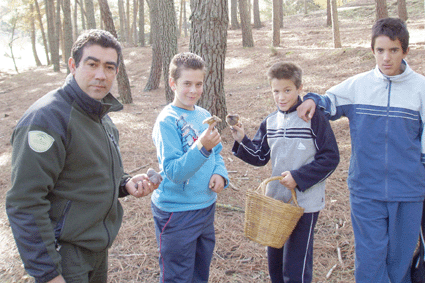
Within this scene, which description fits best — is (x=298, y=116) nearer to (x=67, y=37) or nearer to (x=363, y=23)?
(x=67, y=37)

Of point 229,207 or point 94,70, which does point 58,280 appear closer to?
point 94,70

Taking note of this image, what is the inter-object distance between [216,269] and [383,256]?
1.61 metres

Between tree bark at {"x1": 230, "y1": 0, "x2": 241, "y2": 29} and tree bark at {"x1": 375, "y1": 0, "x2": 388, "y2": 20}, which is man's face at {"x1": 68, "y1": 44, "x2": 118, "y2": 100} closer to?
tree bark at {"x1": 375, "y1": 0, "x2": 388, "y2": 20}

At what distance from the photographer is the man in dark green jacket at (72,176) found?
5.62 ft

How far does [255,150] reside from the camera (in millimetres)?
3076

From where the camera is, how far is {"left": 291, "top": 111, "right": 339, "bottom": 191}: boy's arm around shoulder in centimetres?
266

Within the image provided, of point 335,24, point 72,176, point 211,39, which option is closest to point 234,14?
point 335,24

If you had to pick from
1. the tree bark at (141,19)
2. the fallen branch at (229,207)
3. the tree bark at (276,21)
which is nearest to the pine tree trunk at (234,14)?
the tree bark at (141,19)

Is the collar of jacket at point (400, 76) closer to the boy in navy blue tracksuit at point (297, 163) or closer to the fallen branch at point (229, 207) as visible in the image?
the boy in navy blue tracksuit at point (297, 163)

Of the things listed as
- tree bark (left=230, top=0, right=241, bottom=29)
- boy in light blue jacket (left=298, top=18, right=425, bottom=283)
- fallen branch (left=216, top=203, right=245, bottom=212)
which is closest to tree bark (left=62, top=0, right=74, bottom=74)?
tree bark (left=230, top=0, right=241, bottom=29)

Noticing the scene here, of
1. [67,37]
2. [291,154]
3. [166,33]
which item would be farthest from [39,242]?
[67,37]

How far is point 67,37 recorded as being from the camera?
1781 cm

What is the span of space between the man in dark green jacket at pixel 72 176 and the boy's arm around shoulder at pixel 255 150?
1035 millimetres

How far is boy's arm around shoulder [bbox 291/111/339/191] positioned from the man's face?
5.26 ft
